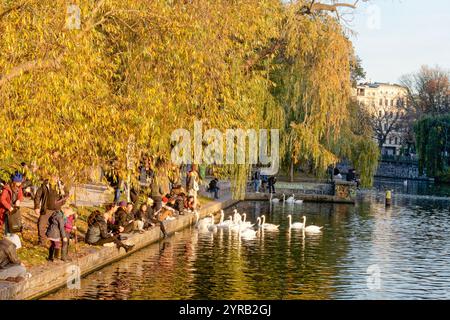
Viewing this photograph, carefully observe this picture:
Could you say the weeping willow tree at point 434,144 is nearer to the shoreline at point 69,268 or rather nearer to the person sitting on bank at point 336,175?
the person sitting on bank at point 336,175

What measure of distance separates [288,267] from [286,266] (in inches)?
8.7

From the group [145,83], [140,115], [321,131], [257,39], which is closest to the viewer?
[140,115]

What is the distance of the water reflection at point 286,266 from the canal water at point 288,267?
0.02 meters

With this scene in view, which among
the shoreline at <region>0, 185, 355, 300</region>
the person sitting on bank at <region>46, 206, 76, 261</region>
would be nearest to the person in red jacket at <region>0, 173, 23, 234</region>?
the person sitting on bank at <region>46, 206, 76, 261</region>

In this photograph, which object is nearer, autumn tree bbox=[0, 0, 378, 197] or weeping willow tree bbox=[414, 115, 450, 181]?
autumn tree bbox=[0, 0, 378, 197]

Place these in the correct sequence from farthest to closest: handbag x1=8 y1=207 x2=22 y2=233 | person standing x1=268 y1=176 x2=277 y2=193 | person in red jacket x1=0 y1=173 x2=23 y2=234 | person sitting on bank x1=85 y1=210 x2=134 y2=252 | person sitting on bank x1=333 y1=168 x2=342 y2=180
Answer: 1. person sitting on bank x1=333 y1=168 x2=342 y2=180
2. person standing x1=268 y1=176 x2=277 y2=193
3. person sitting on bank x1=85 y1=210 x2=134 y2=252
4. person in red jacket x1=0 y1=173 x2=23 y2=234
5. handbag x1=8 y1=207 x2=22 y2=233

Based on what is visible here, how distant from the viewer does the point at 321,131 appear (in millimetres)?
48969

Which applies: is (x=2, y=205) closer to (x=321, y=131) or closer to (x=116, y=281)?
(x=116, y=281)

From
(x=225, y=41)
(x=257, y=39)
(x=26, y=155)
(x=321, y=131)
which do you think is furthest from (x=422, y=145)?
(x=26, y=155)

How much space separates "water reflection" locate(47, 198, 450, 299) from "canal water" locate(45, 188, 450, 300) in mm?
22

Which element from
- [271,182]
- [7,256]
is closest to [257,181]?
[271,182]

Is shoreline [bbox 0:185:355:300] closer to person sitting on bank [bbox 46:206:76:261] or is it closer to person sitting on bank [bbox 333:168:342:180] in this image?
person sitting on bank [bbox 46:206:76:261]

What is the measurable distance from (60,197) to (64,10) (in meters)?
7.34

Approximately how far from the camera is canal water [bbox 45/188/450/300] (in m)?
20.7
